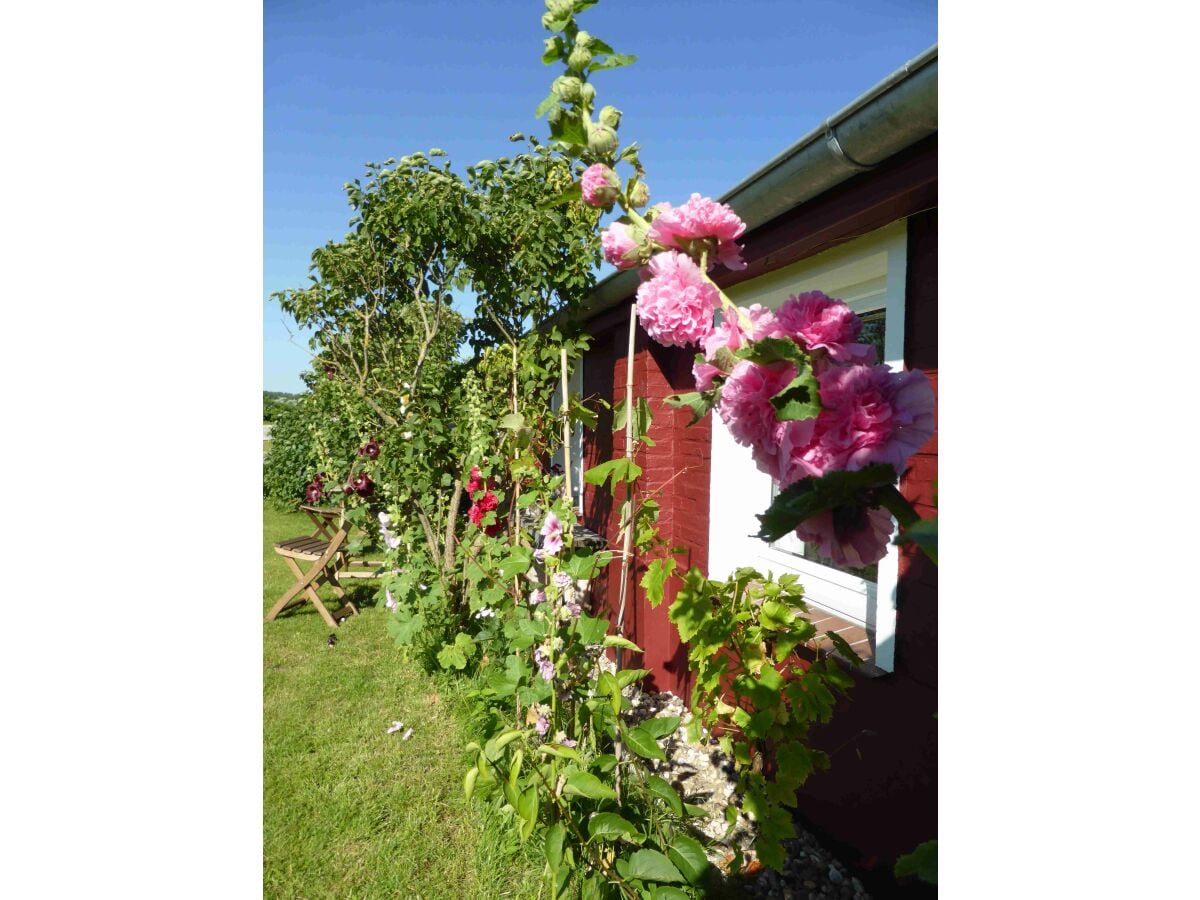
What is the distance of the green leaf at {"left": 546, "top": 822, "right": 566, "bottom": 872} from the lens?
1.41m

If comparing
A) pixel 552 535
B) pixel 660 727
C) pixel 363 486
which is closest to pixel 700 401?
pixel 660 727

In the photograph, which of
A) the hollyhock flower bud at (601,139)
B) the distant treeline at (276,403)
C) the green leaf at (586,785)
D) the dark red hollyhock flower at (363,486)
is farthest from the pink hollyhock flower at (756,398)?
the distant treeline at (276,403)

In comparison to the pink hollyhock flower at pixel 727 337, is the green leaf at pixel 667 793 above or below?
below

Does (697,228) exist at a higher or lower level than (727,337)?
higher

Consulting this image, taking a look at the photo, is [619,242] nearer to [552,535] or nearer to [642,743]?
[642,743]

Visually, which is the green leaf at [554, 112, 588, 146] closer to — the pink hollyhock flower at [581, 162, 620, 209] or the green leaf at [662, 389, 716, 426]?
the pink hollyhock flower at [581, 162, 620, 209]

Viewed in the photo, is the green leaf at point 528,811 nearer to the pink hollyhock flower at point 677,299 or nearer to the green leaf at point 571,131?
the pink hollyhock flower at point 677,299

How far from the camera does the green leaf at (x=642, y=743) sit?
1.63 m

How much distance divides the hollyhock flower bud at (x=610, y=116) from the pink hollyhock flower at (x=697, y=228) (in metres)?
0.15

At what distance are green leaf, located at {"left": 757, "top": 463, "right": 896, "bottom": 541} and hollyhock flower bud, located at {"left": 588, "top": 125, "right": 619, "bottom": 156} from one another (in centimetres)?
48

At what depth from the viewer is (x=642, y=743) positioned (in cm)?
167

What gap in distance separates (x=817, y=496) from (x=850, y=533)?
0.22 feet
